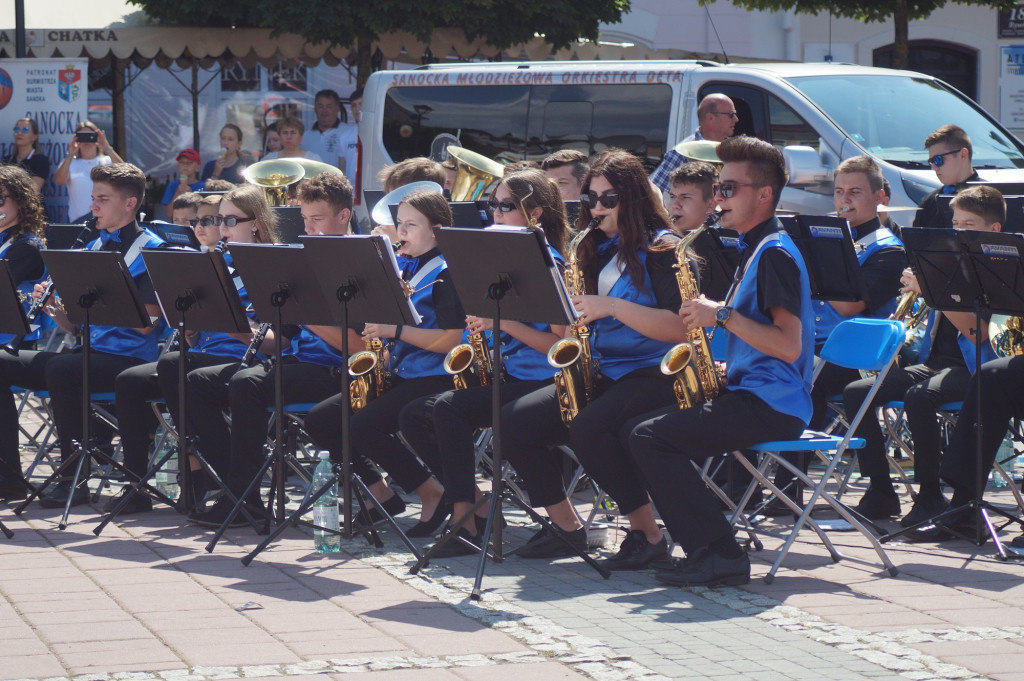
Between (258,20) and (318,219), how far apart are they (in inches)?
317

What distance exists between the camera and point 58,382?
7.02m

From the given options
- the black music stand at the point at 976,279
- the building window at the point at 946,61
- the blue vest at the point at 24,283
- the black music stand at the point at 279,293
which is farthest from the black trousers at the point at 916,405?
the building window at the point at 946,61

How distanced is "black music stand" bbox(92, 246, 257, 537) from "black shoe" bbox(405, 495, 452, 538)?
2.30 ft

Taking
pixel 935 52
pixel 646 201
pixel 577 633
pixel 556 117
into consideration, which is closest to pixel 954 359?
pixel 646 201

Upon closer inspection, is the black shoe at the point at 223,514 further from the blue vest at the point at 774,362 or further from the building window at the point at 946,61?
the building window at the point at 946,61

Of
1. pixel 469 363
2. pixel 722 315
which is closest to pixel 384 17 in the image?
pixel 469 363

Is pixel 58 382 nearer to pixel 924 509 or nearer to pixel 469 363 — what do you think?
pixel 469 363

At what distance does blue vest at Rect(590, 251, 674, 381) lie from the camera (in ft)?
18.2

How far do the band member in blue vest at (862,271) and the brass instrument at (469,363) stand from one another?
5.36ft

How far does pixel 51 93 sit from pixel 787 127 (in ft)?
22.2

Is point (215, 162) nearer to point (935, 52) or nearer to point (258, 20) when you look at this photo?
point (258, 20)

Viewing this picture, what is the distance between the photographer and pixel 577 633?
15.0 ft

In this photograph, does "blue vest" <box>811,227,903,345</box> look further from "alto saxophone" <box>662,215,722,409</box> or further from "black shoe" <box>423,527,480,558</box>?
"black shoe" <box>423,527,480,558</box>

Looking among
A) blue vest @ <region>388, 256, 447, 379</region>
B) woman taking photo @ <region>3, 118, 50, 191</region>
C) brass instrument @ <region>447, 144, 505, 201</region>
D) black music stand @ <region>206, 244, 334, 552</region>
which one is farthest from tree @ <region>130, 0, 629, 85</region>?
black music stand @ <region>206, 244, 334, 552</region>
